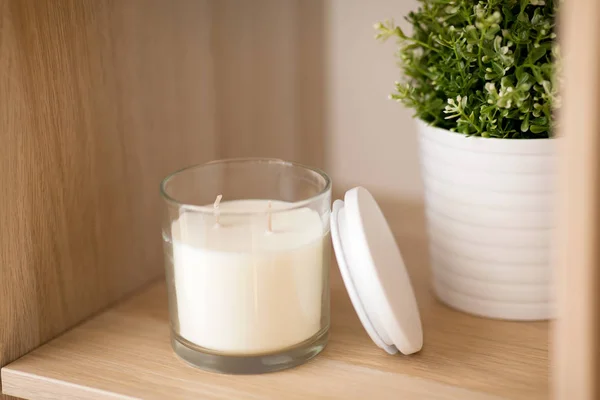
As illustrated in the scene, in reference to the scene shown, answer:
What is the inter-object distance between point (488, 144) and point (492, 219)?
61 millimetres

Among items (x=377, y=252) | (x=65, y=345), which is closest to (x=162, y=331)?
(x=65, y=345)

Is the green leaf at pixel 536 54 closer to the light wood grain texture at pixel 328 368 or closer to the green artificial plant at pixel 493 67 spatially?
the green artificial plant at pixel 493 67

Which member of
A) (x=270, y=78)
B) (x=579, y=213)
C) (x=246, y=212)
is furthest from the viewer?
(x=270, y=78)

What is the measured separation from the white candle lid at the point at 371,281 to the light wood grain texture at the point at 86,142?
20 centimetres

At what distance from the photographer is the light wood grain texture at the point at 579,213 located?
1.15ft

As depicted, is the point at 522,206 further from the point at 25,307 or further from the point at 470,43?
the point at 25,307

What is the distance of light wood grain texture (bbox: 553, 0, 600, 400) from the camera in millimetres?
351

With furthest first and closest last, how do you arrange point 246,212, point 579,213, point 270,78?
point 270,78
point 246,212
point 579,213

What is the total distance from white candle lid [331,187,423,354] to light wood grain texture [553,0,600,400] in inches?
6.9

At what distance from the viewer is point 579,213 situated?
37cm

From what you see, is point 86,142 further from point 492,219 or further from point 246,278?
point 492,219

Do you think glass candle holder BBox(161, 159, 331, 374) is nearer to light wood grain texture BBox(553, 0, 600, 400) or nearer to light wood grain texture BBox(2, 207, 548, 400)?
light wood grain texture BBox(2, 207, 548, 400)

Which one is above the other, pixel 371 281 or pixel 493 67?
pixel 493 67

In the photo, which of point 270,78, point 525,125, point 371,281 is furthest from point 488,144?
point 270,78
